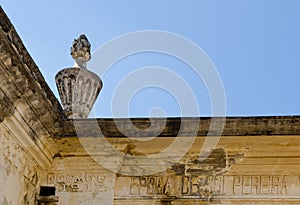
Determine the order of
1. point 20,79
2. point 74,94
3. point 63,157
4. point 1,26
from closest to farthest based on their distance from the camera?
point 1,26
point 20,79
point 63,157
point 74,94

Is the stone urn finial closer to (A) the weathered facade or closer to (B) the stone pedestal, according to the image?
(B) the stone pedestal

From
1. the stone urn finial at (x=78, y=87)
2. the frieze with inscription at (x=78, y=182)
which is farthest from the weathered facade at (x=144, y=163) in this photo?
the stone urn finial at (x=78, y=87)

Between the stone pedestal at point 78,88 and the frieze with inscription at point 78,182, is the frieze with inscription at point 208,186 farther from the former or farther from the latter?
the stone pedestal at point 78,88

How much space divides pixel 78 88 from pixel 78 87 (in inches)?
1.2

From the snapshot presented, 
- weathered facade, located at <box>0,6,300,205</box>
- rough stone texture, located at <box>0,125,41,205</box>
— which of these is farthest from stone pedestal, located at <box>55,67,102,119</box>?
rough stone texture, located at <box>0,125,41,205</box>

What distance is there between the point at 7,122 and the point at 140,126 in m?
1.10

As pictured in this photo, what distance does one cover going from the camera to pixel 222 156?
5.56m

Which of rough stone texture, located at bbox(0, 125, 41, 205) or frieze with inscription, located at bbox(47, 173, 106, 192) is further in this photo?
frieze with inscription, located at bbox(47, 173, 106, 192)

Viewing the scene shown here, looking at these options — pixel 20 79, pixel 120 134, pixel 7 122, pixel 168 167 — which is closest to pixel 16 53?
pixel 20 79

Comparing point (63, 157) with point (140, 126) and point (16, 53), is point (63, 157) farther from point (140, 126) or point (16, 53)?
point (16, 53)

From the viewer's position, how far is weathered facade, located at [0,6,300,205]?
531cm

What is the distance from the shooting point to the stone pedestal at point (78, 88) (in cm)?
697

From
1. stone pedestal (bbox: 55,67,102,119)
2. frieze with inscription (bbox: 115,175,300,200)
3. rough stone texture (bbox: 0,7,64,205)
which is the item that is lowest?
frieze with inscription (bbox: 115,175,300,200)

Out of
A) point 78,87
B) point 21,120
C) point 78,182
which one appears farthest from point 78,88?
point 21,120
